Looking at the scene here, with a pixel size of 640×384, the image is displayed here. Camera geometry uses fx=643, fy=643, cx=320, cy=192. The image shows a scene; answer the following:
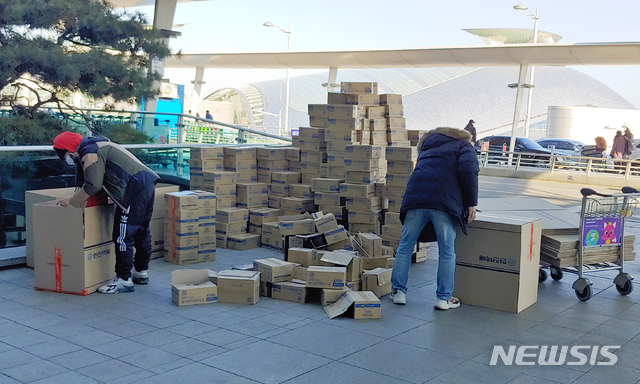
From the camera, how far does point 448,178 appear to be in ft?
19.0

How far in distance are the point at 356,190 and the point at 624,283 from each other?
3.29 metres

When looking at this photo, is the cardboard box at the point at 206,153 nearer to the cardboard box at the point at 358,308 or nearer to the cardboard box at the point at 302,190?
the cardboard box at the point at 302,190

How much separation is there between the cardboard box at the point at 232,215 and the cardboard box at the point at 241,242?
23cm

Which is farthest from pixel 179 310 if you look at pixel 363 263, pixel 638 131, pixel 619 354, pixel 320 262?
pixel 638 131

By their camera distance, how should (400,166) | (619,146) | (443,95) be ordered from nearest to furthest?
1. (400,166)
2. (619,146)
3. (443,95)

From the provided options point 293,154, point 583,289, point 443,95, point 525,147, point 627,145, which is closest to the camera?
point 583,289

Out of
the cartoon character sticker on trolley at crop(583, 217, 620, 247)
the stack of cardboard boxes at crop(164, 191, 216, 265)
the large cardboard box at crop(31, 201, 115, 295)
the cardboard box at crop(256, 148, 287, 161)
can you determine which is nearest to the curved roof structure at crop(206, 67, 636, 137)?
the cardboard box at crop(256, 148, 287, 161)

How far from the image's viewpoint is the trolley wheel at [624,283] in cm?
663

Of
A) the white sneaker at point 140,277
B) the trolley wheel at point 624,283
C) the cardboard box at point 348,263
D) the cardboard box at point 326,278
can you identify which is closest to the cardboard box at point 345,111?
the cardboard box at point 348,263

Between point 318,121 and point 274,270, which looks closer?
point 274,270

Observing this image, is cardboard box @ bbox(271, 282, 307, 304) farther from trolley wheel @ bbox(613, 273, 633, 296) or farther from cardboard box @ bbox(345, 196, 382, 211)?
trolley wheel @ bbox(613, 273, 633, 296)

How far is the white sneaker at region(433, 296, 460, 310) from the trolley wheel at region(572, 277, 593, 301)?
4.29 ft

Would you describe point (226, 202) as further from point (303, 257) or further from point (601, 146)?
point (601, 146)

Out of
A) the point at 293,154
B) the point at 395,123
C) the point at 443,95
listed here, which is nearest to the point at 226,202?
the point at 293,154
